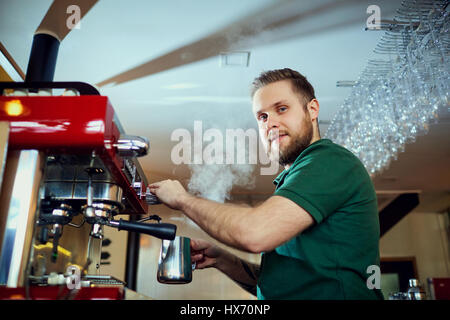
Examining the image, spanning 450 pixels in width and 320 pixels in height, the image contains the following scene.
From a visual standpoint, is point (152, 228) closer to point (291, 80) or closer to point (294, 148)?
point (294, 148)

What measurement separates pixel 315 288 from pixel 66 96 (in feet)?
2.65

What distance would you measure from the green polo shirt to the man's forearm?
13 centimetres

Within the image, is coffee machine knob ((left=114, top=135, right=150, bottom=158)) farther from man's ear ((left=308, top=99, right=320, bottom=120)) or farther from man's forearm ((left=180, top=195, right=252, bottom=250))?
man's ear ((left=308, top=99, right=320, bottom=120))

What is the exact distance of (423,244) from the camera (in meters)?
7.59

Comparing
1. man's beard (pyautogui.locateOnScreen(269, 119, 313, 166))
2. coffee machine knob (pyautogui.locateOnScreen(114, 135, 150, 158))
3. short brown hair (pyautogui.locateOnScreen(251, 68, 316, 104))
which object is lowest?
coffee machine knob (pyautogui.locateOnScreen(114, 135, 150, 158))

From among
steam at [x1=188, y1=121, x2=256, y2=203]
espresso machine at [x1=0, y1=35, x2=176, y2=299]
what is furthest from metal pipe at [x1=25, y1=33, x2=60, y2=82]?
steam at [x1=188, y1=121, x2=256, y2=203]

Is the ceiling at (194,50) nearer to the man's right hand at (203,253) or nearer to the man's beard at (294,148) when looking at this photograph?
the man's right hand at (203,253)

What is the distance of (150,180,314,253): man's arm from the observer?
94 centimetres

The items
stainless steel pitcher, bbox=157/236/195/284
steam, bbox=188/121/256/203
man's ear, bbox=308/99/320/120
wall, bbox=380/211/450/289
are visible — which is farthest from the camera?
wall, bbox=380/211/450/289

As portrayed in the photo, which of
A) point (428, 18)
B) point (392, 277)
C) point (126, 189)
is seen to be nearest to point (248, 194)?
point (392, 277)

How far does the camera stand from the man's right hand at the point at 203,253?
4.80ft

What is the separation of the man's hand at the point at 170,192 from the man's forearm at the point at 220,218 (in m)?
0.03

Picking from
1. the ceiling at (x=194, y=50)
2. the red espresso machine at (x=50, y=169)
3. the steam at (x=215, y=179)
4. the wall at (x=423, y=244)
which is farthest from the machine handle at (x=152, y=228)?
the wall at (x=423, y=244)
